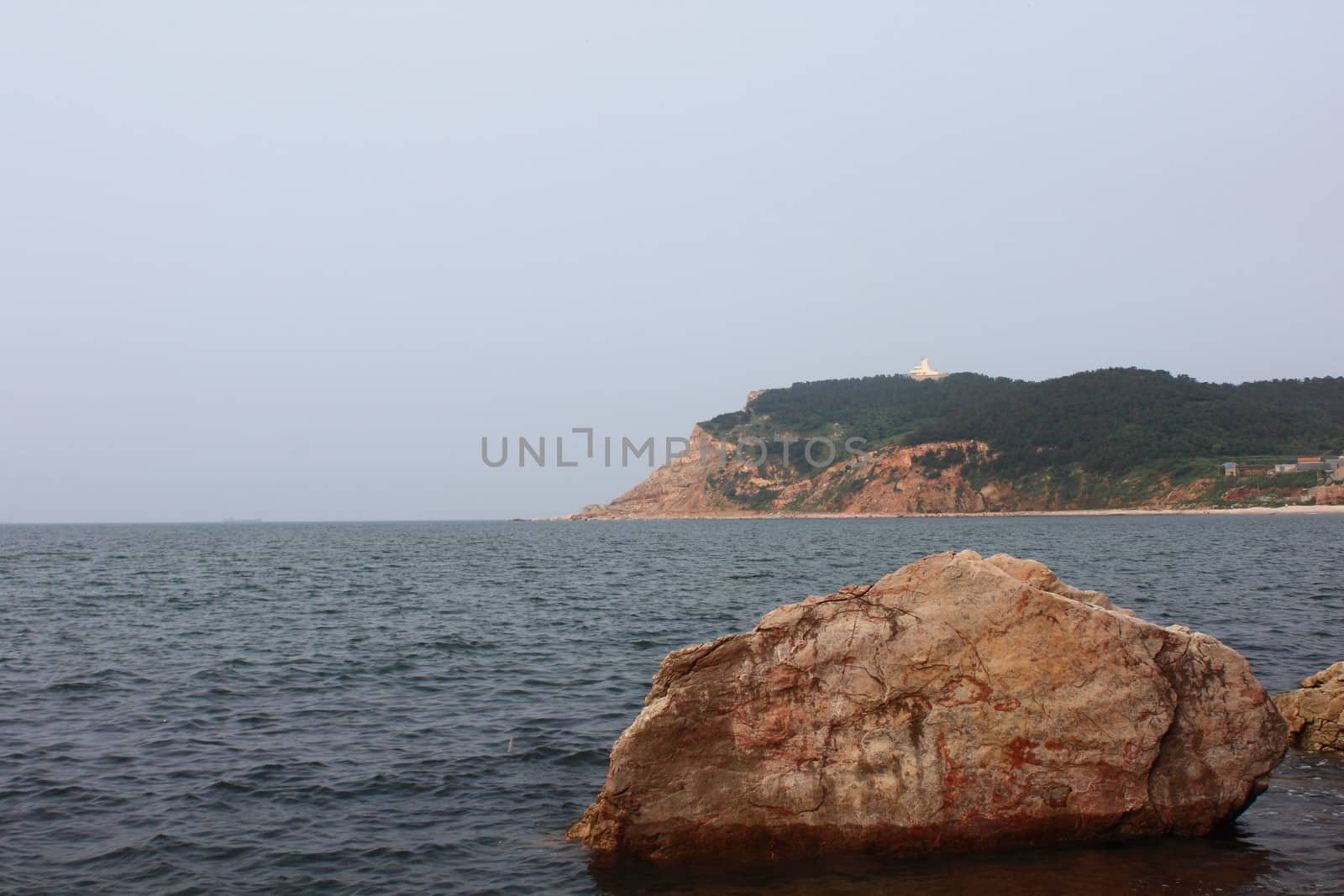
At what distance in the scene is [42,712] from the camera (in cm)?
1528

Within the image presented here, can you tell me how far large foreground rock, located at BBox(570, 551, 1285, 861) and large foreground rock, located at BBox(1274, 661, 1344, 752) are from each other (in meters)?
4.25

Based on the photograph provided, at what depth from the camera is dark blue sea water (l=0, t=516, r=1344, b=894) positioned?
8742 millimetres

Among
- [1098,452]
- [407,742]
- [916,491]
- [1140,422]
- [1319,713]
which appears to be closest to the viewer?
[1319,713]

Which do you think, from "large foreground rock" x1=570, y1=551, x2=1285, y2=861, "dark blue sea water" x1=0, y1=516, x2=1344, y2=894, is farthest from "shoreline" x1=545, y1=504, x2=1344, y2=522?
"large foreground rock" x1=570, y1=551, x2=1285, y2=861

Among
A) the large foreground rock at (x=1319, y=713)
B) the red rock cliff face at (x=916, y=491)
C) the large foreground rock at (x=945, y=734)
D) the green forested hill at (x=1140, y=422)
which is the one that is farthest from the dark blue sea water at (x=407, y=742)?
the green forested hill at (x=1140, y=422)

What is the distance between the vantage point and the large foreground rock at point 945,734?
8.79m

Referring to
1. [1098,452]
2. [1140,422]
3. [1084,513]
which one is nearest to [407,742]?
[1084,513]

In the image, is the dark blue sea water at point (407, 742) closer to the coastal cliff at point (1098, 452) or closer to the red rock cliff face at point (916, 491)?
the coastal cliff at point (1098, 452)

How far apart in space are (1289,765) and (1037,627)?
5691mm

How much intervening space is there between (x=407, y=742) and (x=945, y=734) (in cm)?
824

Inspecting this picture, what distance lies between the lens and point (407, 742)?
44.3 feet

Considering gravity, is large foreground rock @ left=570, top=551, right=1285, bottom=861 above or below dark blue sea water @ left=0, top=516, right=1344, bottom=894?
above

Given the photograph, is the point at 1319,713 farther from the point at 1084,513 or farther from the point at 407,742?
the point at 1084,513

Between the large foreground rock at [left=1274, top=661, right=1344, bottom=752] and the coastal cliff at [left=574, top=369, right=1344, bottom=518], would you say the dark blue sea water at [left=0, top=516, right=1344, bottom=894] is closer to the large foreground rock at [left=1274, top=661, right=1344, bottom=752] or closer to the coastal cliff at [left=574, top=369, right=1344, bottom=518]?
the large foreground rock at [left=1274, top=661, right=1344, bottom=752]
